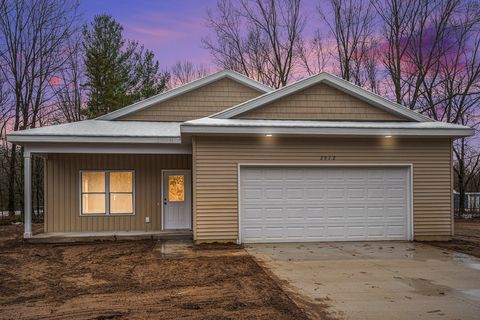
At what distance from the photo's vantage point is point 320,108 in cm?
1225

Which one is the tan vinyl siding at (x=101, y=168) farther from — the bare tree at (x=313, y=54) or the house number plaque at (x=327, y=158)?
the bare tree at (x=313, y=54)

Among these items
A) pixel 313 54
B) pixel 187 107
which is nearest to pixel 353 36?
pixel 313 54

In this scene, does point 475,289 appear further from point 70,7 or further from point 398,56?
point 70,7

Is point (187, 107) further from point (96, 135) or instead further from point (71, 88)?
point (71, 88)

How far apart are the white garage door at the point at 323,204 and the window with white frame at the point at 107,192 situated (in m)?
4.27

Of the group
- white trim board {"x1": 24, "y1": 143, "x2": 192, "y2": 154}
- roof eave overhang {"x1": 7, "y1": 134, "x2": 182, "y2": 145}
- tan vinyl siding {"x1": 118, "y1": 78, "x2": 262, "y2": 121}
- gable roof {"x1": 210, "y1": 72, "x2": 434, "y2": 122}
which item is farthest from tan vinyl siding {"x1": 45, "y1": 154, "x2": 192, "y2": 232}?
gable roof {"x1": 210, "y1": 72, "x2": 434, "y2": 122}

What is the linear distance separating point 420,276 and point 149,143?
25.7ft

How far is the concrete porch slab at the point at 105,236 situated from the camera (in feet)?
40.3

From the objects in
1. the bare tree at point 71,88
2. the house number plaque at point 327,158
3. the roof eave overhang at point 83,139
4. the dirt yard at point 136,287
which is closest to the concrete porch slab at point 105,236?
the dirt yard at point 136,287

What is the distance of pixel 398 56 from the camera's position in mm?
24250

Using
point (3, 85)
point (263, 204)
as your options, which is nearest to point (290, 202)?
point (263, 204)

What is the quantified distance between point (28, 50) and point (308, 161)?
17.5 metres

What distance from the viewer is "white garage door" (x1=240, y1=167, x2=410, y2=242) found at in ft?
38.4

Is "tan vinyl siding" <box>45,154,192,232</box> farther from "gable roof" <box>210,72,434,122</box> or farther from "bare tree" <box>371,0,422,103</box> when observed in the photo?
"bare tree" <box>371,0,422,103</box>
